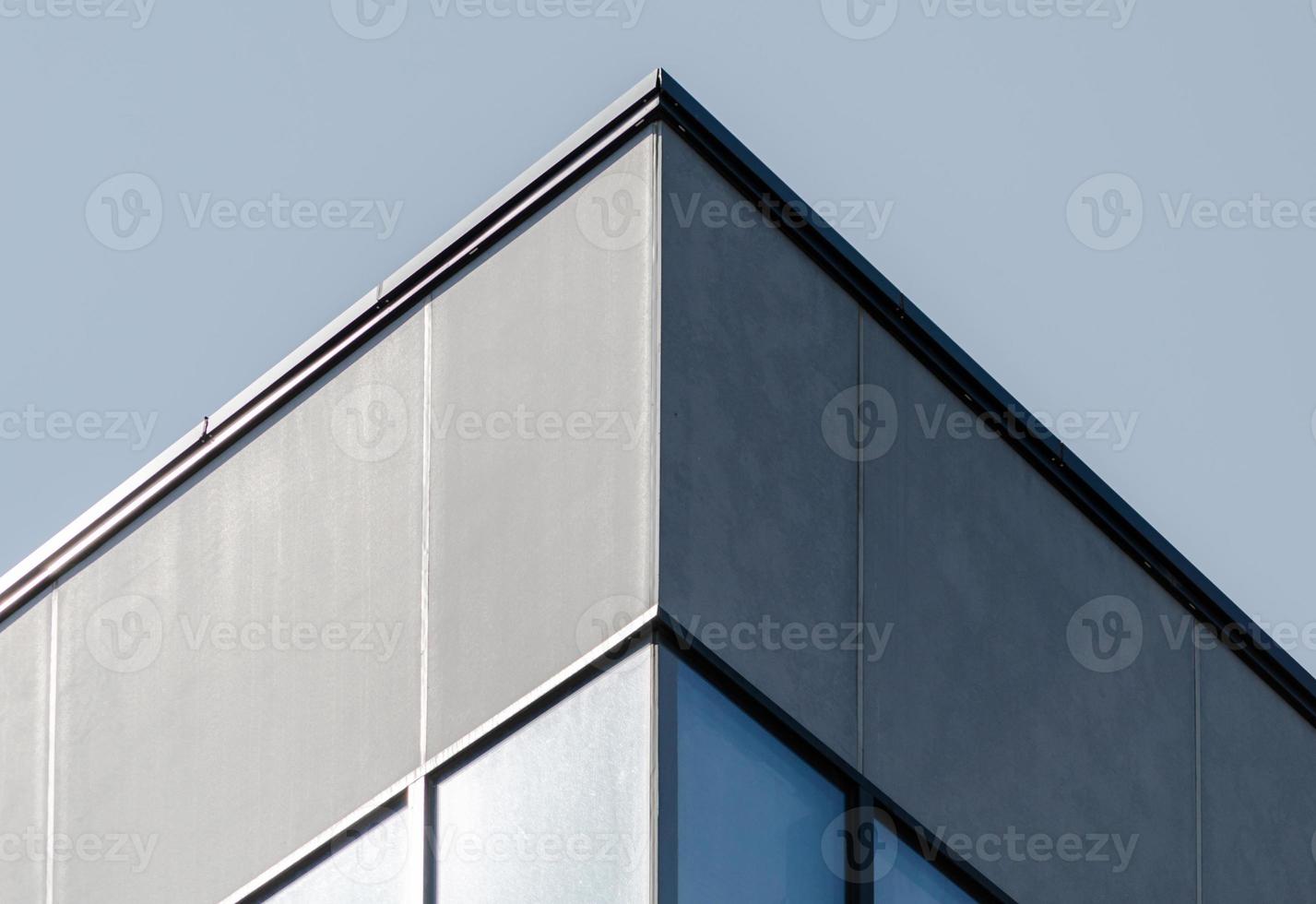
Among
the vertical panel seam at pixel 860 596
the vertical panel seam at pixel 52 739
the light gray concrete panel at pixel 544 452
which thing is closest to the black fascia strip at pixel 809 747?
the vertical panel seam at pixel 860 596

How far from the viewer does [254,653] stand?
9891 mm

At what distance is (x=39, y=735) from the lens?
10.7 m

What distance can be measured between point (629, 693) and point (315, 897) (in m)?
2.17

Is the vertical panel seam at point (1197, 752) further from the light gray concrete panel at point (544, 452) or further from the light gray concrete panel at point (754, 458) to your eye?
the light gray concrete panel at point (544, 452)

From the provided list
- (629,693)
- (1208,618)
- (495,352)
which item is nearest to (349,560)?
(495,352)

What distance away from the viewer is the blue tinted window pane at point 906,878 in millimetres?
9219

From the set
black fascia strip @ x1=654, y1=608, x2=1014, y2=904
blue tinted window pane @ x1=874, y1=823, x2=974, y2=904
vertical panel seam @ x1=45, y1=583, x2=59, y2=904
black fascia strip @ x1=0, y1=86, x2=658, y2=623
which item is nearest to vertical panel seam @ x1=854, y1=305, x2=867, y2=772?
black fascia strip @ x1=654, y1=608, x2=1014, y2=904

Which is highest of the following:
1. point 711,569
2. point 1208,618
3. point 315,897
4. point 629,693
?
point 1208,618

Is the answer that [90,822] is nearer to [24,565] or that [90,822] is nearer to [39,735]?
[39,735]

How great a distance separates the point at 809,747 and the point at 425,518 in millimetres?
2188

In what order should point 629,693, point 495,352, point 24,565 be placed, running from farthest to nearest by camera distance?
point 24,565 < point 495,352 < point 629,693

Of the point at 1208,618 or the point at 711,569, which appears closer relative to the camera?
the point at 711,569

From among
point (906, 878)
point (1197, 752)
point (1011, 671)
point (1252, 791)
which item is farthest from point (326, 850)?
point (1252, 791)

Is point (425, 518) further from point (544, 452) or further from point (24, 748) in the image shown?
point (24, 748)
